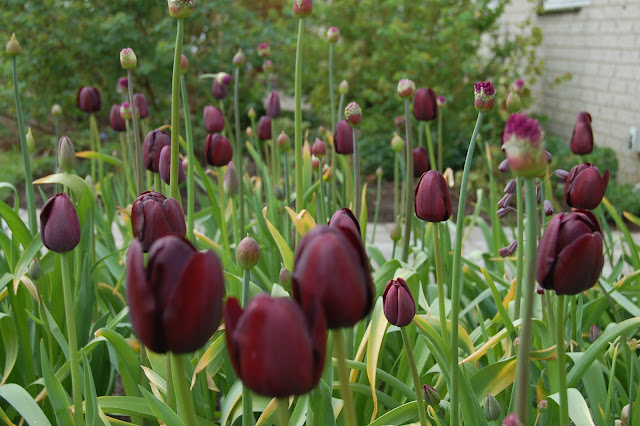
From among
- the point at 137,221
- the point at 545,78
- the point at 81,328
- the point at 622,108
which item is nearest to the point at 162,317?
the point at 137,221

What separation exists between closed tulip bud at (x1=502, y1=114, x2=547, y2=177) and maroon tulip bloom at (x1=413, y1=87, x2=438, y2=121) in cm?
141

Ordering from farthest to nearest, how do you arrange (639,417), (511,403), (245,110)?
(245,110)
(511,403)
(639,417)

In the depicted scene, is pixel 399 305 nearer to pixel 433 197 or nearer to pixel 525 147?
pixel 433 197

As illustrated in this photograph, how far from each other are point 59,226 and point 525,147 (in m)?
0.80

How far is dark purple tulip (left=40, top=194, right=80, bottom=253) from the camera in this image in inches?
44.2

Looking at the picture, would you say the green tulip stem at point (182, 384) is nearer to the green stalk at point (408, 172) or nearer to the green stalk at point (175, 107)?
the green stalk at point (175, 107)

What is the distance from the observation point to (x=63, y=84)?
6016mm

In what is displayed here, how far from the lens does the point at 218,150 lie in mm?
1842

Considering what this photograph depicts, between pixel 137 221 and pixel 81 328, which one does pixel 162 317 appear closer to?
pixel 137 221

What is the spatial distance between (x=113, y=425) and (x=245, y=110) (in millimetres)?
5739

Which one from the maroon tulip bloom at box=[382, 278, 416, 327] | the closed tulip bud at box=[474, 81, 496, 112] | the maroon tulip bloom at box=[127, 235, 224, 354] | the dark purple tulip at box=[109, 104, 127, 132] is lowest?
the maroon tulip bloom at box=[382, 278, 416, 327]

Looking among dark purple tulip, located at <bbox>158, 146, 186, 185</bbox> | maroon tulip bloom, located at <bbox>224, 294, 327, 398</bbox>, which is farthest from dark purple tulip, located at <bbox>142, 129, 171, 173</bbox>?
maroon tulip bloom, located at <bbox>224, 294, 327, 398</bbox>

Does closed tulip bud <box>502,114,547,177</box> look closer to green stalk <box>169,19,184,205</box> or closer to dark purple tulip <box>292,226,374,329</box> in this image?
dark purple tulip <box>292,226,374,329</box>

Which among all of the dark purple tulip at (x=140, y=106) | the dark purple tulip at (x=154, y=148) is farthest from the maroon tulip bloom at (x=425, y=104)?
the dark purple tulip at (x=140, y=106)
